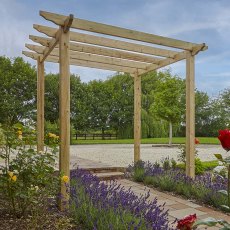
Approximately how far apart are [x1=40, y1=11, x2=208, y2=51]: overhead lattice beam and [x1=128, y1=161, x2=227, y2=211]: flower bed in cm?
236

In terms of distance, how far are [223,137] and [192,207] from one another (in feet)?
9.47

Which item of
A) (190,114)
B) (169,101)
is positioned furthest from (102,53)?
(169,101)

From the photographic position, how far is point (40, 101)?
6.41 meters

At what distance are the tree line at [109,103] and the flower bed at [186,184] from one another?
12.3 meters

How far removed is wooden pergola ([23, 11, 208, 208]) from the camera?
388 centimetres

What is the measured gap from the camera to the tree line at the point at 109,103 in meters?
18.6

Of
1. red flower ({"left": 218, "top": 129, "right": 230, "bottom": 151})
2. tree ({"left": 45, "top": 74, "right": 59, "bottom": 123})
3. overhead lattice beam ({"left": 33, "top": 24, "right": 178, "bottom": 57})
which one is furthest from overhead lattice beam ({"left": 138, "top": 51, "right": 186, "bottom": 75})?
tree ({"left": 45, "top": 74, "right": 59, "bottom": 123})

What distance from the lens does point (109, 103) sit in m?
27.6

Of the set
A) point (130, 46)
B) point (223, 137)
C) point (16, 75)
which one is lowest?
point (223, 137)

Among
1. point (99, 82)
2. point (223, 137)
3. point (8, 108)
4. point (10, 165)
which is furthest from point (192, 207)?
point (99, 82)

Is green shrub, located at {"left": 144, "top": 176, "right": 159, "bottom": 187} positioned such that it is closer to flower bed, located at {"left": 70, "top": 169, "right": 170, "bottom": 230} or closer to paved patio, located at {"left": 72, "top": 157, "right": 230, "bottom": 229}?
paved patio, located at {"left": 72, "top": 157, "right": 230, "bottom": 229}

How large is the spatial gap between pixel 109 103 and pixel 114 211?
81.6 ft

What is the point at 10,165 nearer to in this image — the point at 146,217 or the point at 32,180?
the point at 32,180

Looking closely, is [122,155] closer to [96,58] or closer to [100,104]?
[96,58]
